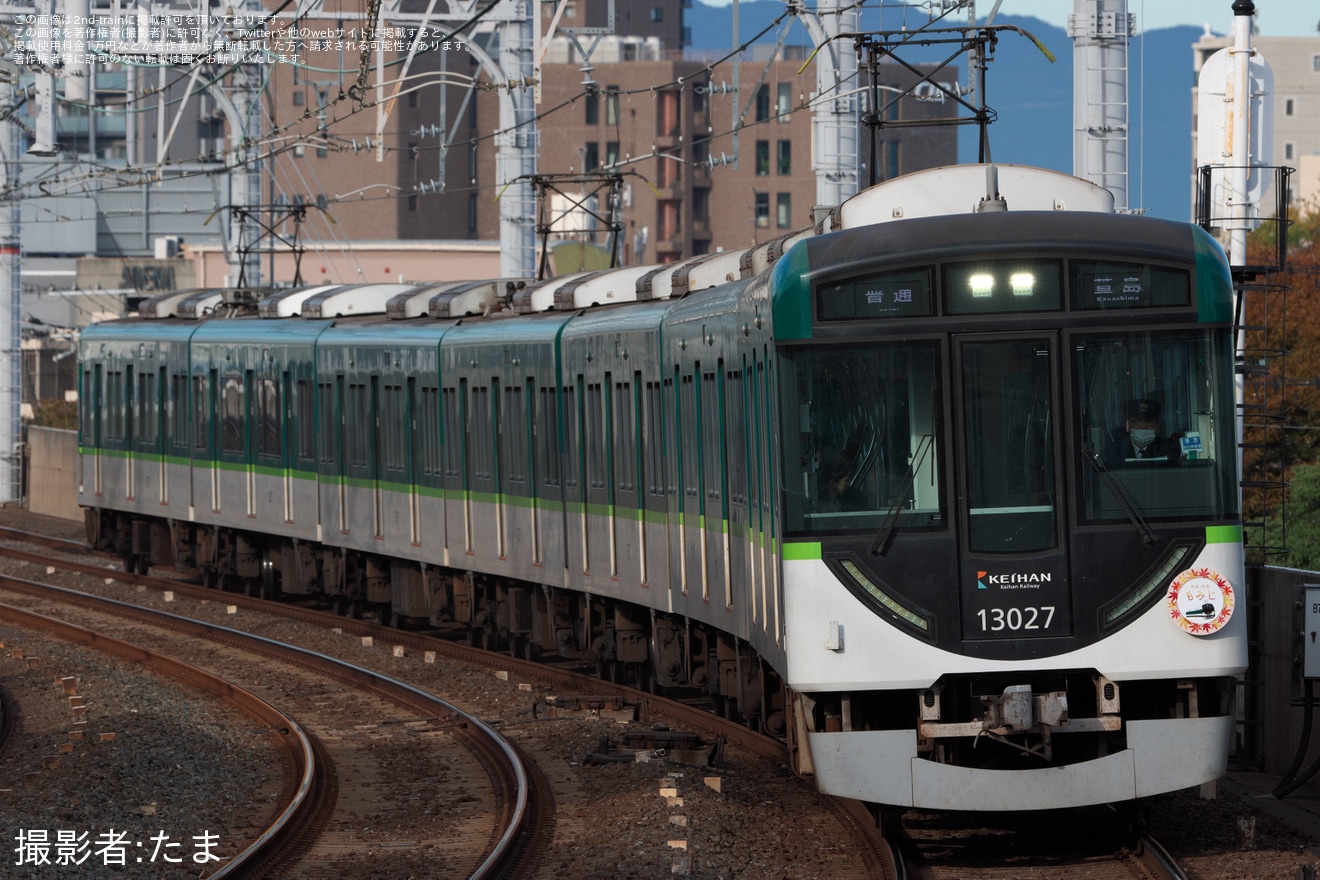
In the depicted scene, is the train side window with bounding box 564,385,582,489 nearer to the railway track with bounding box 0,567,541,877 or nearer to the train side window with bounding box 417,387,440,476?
the railway track with bounding box 0,567,541,877

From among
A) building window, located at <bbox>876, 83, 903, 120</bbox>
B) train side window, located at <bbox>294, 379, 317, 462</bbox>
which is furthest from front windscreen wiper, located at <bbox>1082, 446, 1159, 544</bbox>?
train side window, located at <bbox>294, 379, 317, 462</bbox>

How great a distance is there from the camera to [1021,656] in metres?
9.46

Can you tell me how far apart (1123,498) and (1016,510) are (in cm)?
45

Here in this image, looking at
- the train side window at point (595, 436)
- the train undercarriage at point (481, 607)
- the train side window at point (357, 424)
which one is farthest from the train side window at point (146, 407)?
the train side window at point (595, 436)

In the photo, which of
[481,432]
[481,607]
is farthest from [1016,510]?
[481,607]

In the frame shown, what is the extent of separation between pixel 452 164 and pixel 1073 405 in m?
83.1

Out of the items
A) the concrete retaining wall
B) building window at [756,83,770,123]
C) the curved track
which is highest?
building window at [756,83,770,123]

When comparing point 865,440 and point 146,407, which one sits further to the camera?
point 146,407

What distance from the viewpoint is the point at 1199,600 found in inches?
376

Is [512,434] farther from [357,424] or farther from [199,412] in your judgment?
[199,412]

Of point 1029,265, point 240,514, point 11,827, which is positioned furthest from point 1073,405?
point 240,514

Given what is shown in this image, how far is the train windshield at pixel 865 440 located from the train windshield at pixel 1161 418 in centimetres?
68

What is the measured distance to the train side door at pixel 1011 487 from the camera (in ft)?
31.1

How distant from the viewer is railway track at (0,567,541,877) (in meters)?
10.8
